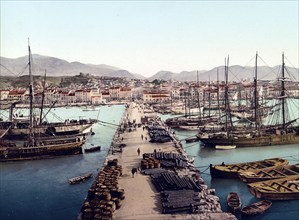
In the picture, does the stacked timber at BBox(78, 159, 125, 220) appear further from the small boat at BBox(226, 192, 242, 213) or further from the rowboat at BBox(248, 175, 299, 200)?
the rowboat at BBox(248, 175, 299, 200)

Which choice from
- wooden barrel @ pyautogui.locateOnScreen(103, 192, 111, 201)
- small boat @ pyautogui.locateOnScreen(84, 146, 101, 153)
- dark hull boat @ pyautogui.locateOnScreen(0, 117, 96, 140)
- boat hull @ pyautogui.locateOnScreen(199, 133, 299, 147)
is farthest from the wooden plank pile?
dark hull boat @ pyautogui.locateOnScreen(0, 117, 96, 140)

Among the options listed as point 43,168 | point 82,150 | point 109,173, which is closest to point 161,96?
point 82,150

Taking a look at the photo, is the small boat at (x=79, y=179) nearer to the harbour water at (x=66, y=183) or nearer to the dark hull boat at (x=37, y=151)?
the harbour water at (x=66, y=183)

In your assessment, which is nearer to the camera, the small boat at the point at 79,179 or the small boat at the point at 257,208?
the small boat at the point at 257,208

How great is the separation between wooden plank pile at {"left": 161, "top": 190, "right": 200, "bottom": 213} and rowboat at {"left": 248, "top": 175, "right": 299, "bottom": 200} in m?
8.86

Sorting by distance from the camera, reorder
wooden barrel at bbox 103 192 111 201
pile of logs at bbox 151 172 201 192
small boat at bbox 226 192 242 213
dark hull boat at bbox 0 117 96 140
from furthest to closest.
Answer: dark hull boat at bbox 0 117 96 140, small boat at bbox 226 192 242 213, pile of logs at bbox 151 172 201 192, wooden barrel at bbox 103 192 111 201

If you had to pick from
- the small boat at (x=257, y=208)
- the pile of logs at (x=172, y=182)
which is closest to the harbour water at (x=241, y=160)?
the small boat at (x=257, y=208)

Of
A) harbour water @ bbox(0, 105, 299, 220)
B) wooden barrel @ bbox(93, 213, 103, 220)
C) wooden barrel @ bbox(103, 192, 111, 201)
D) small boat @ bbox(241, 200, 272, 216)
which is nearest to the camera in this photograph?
wooden barrel @ bbox(93, 213, 103, 220)

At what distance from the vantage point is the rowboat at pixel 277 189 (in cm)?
3162

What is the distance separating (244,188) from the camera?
36.0 m

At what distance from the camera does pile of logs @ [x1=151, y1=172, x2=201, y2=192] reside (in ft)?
90.8

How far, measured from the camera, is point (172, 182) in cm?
2872

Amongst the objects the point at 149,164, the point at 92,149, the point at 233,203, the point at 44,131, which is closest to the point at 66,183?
the point at 149,164

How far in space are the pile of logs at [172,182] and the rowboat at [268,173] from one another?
8857 millimetres
